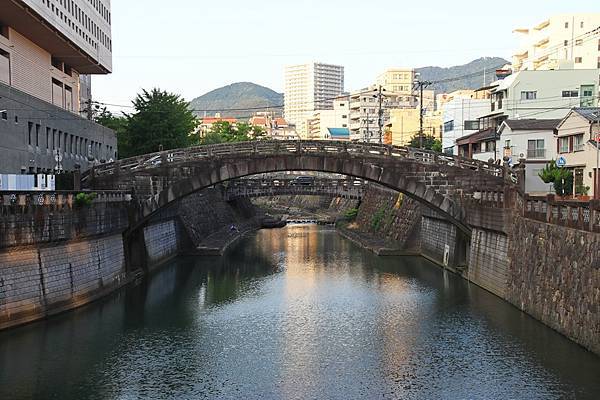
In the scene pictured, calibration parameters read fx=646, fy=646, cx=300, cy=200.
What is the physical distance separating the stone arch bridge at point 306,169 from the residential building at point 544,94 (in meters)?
23.0

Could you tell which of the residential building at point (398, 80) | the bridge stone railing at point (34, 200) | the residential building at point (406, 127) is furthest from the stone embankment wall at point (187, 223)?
the residential building at point (398, 80)

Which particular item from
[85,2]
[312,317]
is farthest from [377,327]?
[85,2]

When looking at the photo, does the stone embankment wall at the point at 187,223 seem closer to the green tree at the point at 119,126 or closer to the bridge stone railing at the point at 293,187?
the bridge stone railing at the point at 293,187

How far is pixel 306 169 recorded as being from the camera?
4338 centimetres

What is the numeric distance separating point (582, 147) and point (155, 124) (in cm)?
4187

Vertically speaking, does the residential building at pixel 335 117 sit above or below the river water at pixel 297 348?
above

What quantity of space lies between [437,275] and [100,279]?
2385cm

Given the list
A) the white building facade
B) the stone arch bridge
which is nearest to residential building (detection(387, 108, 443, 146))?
the white building facade

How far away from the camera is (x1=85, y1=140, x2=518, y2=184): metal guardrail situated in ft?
140

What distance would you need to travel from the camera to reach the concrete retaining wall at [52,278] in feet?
92.4

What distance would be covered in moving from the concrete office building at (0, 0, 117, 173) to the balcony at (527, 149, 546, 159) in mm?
37861

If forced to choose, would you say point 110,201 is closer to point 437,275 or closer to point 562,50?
point 437,275

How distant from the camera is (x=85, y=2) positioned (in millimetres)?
63844

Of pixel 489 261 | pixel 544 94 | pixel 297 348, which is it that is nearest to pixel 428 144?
pixel 544 94
